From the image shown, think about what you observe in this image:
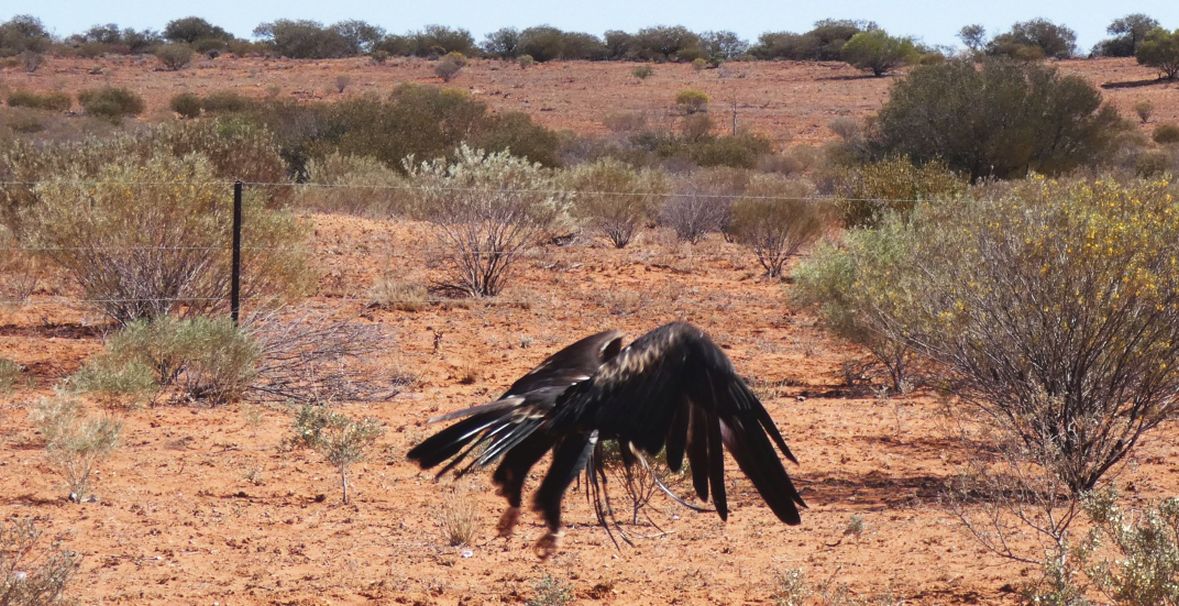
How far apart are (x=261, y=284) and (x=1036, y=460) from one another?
7.08 meters

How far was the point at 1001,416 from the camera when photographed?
7.45 metres

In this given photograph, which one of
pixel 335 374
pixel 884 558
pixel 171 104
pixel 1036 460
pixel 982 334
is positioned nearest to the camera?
pixel 884 558

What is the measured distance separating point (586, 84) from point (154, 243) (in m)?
49.2

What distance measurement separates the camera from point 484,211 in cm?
1530

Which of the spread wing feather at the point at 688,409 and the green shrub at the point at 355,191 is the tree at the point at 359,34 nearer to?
the green shrub at the point at 355,191

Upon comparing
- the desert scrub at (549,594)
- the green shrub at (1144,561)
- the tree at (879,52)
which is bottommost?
the desert scrub at (549,594)

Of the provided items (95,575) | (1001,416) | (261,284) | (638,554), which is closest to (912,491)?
(1001,416)

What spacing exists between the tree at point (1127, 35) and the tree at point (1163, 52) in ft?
31.3

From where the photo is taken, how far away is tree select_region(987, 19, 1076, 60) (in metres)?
69.4

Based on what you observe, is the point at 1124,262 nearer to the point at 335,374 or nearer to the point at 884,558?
the point at 884,558

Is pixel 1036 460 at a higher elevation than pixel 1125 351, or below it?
below

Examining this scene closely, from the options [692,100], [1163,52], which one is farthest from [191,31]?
[1163,52]

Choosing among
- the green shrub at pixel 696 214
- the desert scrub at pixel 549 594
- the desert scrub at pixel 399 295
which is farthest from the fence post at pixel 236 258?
the green shrub at pixel 696 214

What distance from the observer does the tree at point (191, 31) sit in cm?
7819
